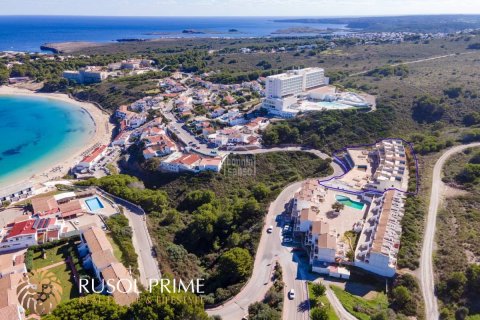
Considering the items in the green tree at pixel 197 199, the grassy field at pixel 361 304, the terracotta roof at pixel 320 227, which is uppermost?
the terracotta roof at pixel 320 227

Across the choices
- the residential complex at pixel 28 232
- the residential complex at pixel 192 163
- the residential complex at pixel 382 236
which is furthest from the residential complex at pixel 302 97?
the residential complex at pixel 28 232

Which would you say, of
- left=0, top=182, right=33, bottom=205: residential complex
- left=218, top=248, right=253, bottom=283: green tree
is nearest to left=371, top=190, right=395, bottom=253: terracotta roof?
left=218, top=248, right=253, bottom=283: green tree

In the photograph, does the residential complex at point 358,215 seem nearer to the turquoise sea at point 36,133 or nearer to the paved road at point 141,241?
the paved road at point 141,241

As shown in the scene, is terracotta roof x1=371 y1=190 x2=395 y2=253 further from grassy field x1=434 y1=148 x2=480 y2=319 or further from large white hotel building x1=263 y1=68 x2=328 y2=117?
large white hotel building x1=263 y1=68 x2=328 y2=117

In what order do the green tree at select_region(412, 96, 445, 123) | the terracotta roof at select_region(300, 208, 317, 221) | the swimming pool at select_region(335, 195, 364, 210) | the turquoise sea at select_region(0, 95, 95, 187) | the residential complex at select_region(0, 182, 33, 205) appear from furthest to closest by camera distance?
1. the green tree at select_region(412, 96, 445, 123)
2. the turquoise sea at select_region(0, 95, 95, 187)
3. the residential complex at select_region(0, 182, 33, 205)
4. the swimming pool at select_region(335, 195, 364, 210)
5. the terracotta roof at select_region(300, 208, 317, 221)

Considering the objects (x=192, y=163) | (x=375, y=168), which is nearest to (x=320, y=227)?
(x=375, y=168)

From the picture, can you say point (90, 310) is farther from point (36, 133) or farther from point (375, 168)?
point (36, 133)
